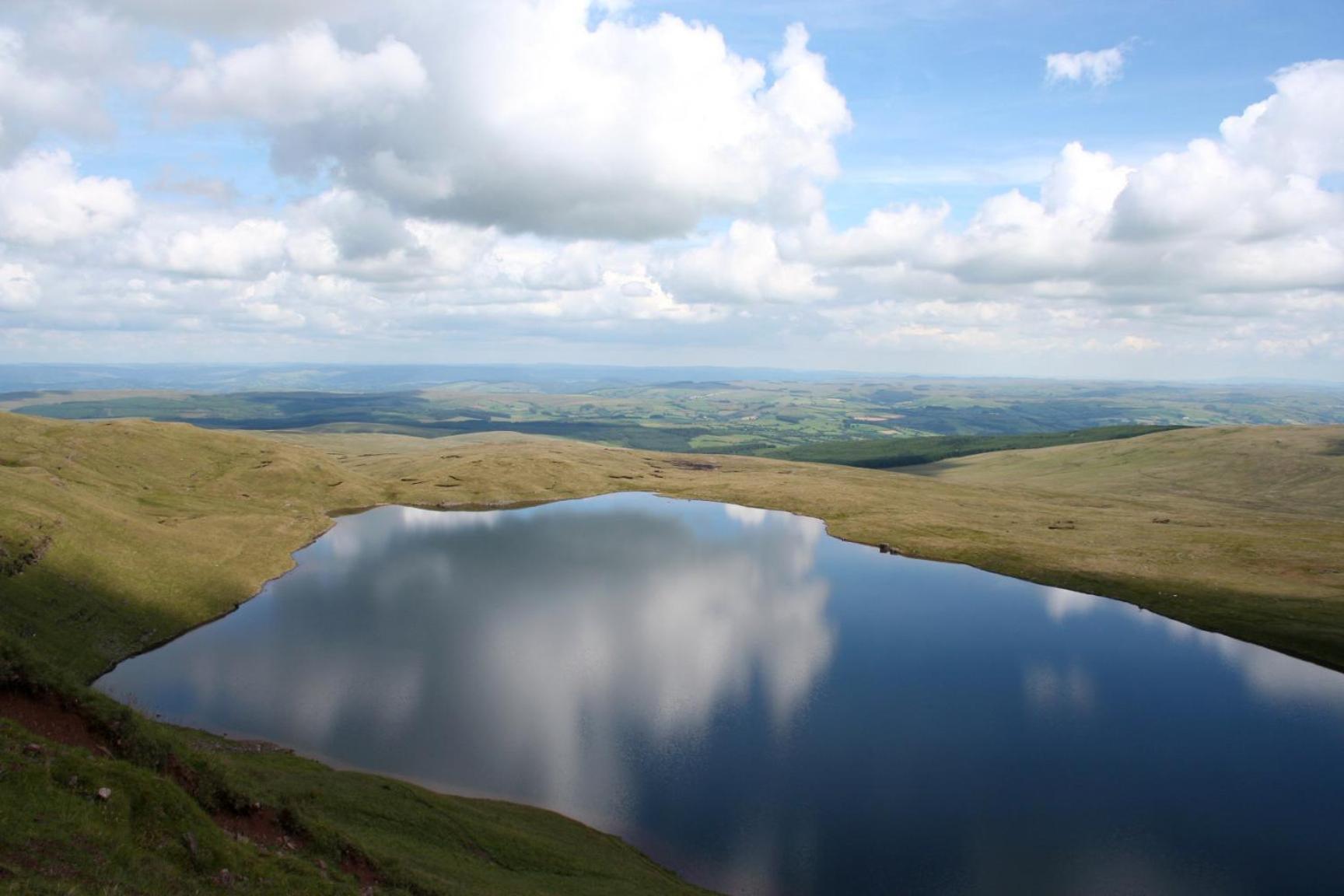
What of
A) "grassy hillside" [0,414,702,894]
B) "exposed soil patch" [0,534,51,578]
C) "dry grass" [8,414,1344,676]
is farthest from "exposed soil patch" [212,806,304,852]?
"exposed soil patch" [0,534,51,578]

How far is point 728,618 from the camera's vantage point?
92.0 meters

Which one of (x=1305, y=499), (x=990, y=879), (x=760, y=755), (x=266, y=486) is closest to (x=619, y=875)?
(x=760, y=755)

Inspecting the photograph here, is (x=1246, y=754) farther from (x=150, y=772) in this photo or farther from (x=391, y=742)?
(x=150, y=772)

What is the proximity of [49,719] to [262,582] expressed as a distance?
82.5 m

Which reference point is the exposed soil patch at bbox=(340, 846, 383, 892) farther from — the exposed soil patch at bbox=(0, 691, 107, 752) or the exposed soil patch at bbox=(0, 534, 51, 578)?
the exposed soil patch at bbox=(0, 534, 51, 578)

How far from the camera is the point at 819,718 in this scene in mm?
62562

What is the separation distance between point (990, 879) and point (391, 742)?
146ft

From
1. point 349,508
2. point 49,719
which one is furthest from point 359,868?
point 349,508

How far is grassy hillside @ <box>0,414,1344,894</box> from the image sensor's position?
24.8m

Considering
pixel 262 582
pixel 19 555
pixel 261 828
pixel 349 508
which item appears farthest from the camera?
pixel 349 508

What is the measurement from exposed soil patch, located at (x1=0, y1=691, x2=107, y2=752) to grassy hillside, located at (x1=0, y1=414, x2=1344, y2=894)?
0.09m

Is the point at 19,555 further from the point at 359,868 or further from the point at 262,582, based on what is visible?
the point at 359,868

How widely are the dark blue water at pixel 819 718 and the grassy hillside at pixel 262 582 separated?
713 centimetres

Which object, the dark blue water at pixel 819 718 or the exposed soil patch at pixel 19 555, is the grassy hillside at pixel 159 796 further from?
the dark blue water at pixel 819 718
